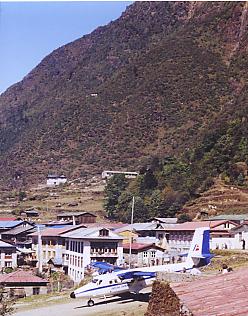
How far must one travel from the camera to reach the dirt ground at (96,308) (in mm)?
12969

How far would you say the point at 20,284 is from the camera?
19469 mm

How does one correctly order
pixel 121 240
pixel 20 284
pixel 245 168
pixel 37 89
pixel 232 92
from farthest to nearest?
pixel 37 89 < pixel 232 92 < pixel 245 168 < pixel 121 240 < pixel 20 284

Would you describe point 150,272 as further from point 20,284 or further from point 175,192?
point 175,192

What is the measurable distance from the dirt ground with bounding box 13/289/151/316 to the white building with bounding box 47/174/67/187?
59.1m

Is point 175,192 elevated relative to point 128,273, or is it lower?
elevated

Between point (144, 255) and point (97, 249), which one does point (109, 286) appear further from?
point (144, 255)

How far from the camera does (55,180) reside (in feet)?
249

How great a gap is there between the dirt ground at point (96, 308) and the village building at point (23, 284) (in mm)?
3479

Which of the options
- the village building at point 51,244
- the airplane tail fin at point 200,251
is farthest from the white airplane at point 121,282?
the village building at point 51,244

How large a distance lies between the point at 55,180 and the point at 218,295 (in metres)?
70.8

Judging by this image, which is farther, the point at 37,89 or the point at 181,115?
the point at 37,89

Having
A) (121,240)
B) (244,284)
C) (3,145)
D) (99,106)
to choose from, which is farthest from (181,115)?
(244,284)

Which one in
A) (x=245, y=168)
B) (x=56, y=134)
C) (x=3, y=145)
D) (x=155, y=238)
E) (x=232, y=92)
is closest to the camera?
(x=155, y=238)

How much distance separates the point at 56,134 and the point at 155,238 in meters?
62.6
